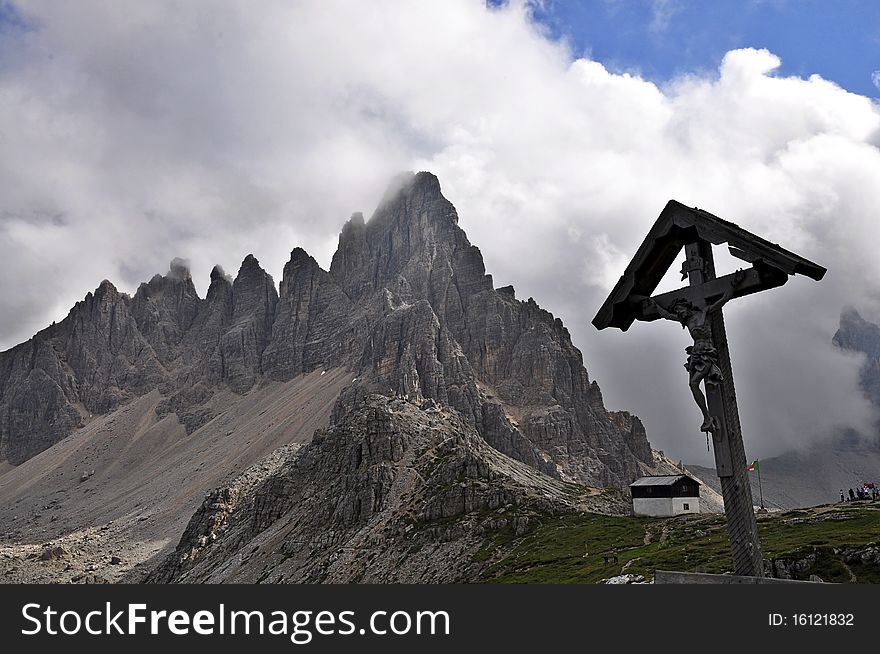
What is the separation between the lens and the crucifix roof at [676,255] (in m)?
9.66

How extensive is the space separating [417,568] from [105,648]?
82.1m

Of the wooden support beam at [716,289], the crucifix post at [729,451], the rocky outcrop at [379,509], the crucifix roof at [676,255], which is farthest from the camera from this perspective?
the rocky outcrop at [379,509]

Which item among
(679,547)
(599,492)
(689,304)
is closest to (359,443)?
(599,492)

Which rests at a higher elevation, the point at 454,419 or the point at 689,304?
the point at 454,419

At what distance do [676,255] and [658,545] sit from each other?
195 feet

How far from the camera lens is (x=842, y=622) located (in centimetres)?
695

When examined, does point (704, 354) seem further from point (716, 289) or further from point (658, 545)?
point (658, 545)

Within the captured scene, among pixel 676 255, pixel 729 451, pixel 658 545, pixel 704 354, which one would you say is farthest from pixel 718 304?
pixel 658 545

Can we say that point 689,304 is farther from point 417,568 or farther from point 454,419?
point 454,419

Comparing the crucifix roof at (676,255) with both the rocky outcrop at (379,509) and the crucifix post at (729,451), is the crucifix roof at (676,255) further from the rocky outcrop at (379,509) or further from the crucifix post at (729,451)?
the rocky outcrop at (379,509)

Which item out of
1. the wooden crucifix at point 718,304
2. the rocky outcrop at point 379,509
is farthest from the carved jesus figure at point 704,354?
the rocky outcrop at point 379,509

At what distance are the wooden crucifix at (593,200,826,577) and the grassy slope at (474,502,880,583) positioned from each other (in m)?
26.9

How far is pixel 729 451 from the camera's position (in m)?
9.93

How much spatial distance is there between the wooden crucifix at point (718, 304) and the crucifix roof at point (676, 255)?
13 mm
